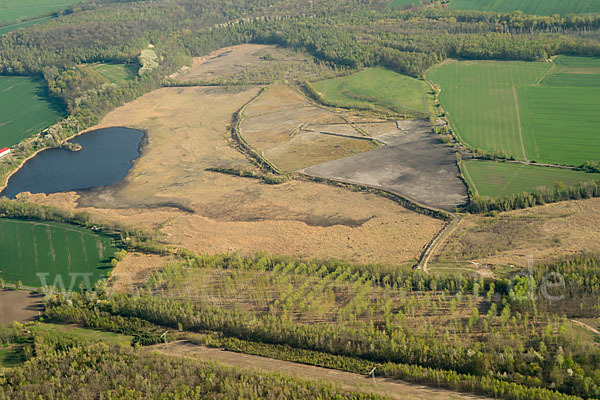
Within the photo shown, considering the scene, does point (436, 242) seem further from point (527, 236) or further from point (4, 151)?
point (4, 151)

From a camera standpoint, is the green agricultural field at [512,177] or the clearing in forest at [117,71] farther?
the clearing in forest at [117,71]

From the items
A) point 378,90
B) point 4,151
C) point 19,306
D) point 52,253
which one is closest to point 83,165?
point 4,151

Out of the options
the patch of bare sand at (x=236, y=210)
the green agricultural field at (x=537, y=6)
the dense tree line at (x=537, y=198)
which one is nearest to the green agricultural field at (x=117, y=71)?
the patch of bare sand at (x=236, y=210)

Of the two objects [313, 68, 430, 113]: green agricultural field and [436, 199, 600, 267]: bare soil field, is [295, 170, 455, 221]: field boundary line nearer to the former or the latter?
[436, 199, 600, 267]: bare soil field

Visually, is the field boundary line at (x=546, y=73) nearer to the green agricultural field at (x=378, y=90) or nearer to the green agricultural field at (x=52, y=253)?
the green agricultural field at (x=378, y=90)

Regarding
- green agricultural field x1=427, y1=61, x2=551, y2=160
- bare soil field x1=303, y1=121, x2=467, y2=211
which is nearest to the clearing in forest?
bare soil field x1=303, y1=121, x2=467, y2=211
